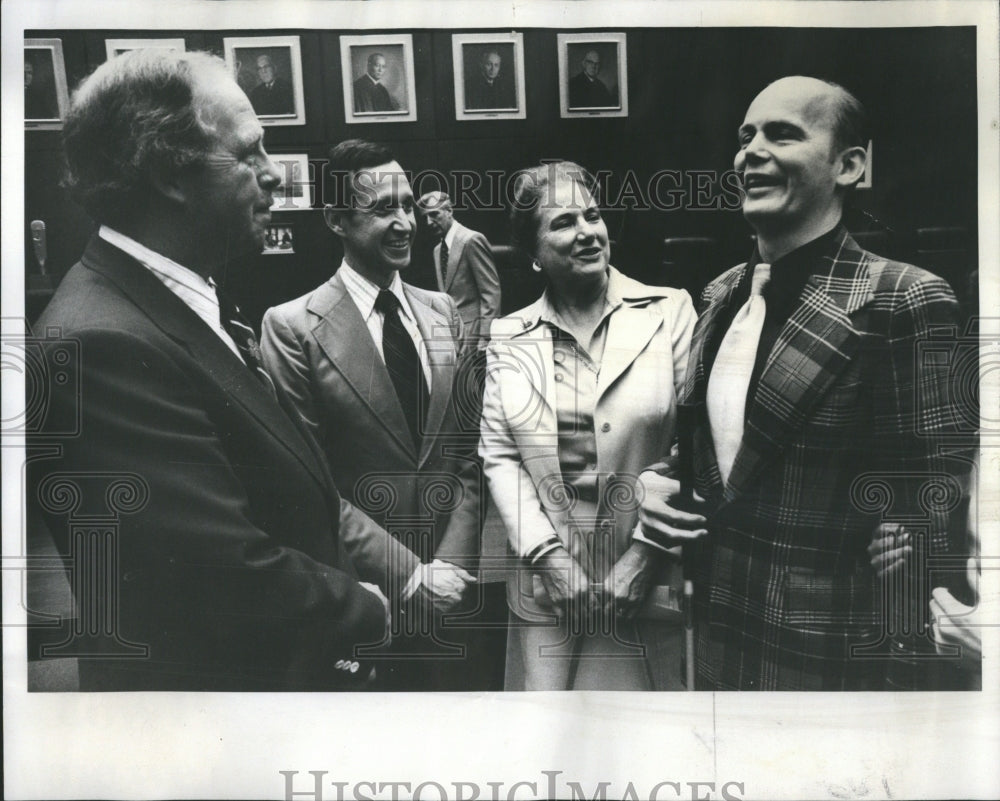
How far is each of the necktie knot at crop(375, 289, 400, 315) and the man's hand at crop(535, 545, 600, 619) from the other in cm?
106

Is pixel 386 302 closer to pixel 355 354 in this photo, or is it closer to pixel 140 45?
pixel 355 354

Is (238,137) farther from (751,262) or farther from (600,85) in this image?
(751,262)

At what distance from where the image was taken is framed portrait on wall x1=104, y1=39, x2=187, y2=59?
10.1ft

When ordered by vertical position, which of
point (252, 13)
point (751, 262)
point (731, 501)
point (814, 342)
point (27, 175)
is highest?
point (252, 13)

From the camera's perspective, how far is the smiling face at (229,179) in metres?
3.03

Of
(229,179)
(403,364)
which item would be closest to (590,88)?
(403,364)

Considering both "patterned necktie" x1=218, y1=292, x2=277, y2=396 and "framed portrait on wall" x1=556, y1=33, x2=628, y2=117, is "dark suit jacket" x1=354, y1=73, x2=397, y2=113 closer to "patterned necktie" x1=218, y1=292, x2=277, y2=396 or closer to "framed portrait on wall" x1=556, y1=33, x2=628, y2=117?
"framed portrait on wall" x1=556, y1=33, x2=628, y2=117

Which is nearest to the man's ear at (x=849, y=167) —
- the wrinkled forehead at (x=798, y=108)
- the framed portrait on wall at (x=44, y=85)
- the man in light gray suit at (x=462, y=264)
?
the wrinkled forehead at (x=798, y=108)

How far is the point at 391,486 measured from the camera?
3.05 meters

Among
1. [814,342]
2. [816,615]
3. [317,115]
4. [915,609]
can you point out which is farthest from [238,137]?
[915,609]

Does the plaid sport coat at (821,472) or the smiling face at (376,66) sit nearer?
the plaid sport coat at (821,472)

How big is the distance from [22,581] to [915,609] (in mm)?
3259

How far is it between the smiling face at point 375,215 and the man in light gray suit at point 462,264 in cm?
8

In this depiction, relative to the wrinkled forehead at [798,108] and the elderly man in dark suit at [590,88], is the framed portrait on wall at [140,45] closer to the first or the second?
the elderly man in dark suit at [590,88]
